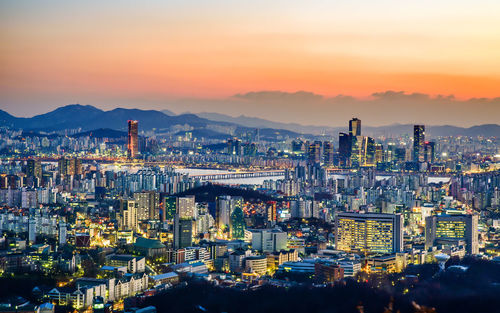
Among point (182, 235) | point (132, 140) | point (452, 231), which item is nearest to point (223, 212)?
point (182, 235)

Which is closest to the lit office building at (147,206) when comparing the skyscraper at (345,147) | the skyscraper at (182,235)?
the skyscraper at (182,235)

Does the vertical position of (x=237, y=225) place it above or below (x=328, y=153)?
below

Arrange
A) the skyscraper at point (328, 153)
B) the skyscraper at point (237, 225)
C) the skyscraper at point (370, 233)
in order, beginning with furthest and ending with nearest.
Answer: the skyscraper at point (328, 153), the skyscraper at point (237, 225), the skyscraper at point (370, 233)

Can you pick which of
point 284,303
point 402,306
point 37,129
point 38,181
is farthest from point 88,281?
point 37,129

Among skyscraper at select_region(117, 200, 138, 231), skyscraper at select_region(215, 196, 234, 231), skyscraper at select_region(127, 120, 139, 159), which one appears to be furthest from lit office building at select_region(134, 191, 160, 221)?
skyscraper at select_region(127, 120, 139, 159)

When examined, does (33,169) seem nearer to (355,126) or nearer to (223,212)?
(223,212)

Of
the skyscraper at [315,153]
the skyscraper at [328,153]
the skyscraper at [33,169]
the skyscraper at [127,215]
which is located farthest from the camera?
the skyscraper at [315,153]

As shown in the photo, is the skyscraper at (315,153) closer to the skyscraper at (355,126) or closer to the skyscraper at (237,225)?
the skyscraper at (355,126)
